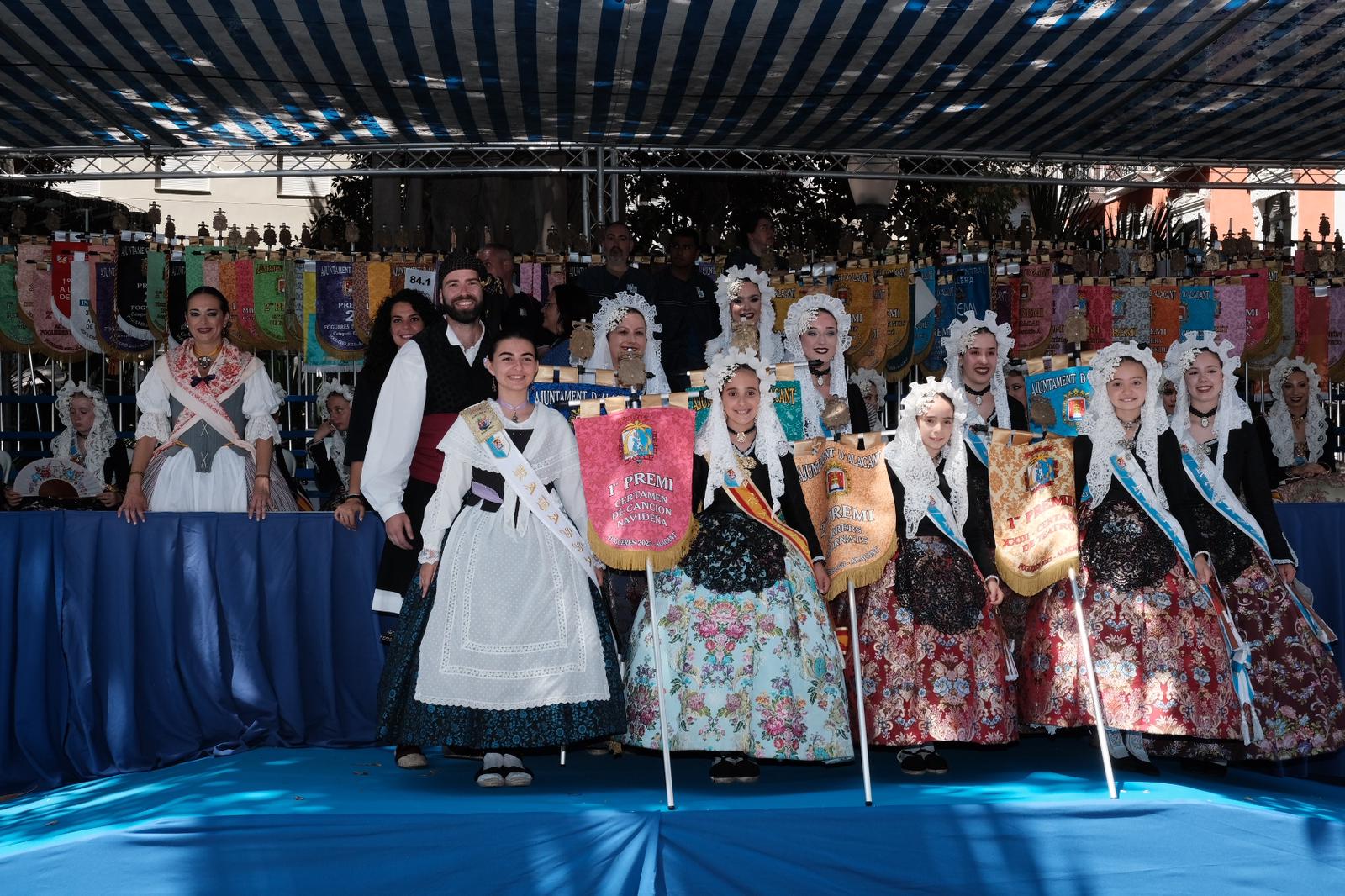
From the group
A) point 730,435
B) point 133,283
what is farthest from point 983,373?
point 133,283

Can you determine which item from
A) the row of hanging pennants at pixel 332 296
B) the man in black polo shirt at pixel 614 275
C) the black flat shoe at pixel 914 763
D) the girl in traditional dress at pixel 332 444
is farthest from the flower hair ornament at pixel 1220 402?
the girl in traditional dress at pixel 332 444

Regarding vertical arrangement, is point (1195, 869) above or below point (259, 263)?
below

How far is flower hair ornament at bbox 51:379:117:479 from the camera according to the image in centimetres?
870

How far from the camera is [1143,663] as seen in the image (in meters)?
4.96

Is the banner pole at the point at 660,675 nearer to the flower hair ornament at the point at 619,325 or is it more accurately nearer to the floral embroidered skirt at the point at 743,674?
the floral embroidered skirt at the point at 743,674

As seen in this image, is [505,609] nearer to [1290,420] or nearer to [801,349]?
[801,349]

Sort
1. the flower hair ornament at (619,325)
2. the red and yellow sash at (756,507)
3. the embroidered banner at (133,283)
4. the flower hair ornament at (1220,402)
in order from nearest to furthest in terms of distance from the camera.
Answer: the red and yellow sash at (756,507) → the flower hair ornament at (1220,402) → the flower hair ornament at (619,325) → the embroidered banner at (133,283)

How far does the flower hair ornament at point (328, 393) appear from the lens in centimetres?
891

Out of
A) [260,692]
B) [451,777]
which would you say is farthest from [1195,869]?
[260,692]

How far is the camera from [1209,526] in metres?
5.42

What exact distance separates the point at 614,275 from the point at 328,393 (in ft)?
7.66

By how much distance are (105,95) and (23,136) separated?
103 centimetres

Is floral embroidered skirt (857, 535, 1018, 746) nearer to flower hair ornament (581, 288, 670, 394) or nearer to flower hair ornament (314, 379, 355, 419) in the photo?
flower hair ornament (581, 288, 670, 394)

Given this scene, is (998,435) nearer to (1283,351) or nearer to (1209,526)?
(1209,526)
